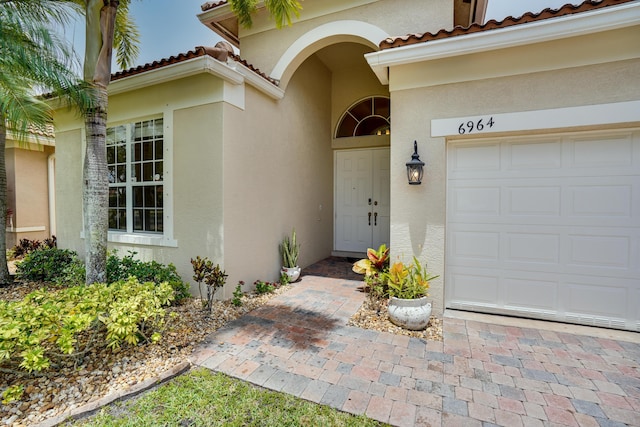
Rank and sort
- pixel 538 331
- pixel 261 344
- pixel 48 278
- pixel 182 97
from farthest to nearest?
pixel 48 278 < pixel 182 97 < pixel 538 331 < pixel 261 344

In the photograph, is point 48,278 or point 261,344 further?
point 48,278

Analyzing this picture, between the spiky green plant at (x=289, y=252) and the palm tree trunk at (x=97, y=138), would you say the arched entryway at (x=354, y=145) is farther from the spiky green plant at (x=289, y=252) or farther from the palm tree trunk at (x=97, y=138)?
the palm tree trunk at (x=97, y=138)

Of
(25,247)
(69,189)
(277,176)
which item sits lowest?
(25,247)

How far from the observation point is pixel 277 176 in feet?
22.9

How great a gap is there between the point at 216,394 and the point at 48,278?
6474 mm

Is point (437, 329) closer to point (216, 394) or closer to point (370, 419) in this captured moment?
point (370, 419)

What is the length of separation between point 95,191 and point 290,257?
3.95 meters

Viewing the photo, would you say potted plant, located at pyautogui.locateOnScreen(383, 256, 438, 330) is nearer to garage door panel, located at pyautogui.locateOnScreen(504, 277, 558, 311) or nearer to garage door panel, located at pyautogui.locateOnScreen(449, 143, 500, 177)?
garage door panel, located at pyautogui.locateOnScreen(504, 277, 558, 311)

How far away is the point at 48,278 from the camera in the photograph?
22.6 ft

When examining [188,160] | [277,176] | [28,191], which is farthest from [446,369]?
[28,191]

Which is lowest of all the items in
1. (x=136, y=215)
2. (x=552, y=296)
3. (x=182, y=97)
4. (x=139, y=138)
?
(x=552, y=296)

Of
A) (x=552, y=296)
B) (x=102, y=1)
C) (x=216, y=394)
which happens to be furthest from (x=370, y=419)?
(x=102, y=1)

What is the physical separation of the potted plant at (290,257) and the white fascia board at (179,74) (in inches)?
A: 144

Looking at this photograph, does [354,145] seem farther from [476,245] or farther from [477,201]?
[476,245]
